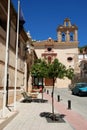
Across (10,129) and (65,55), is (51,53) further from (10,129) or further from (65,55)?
(10,129)

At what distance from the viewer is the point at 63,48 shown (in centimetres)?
6556

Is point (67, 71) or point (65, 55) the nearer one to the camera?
point (67, 71)

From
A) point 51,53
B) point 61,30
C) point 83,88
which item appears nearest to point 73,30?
point 61,30

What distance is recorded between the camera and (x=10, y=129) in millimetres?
9492

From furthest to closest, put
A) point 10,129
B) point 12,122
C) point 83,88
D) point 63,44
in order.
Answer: point 63,44
point 83,88
point 12,122
point 10,129

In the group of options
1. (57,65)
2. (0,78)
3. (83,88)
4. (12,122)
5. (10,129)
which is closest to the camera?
(10,129)

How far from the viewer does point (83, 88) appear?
32.8 m

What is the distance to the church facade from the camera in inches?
2552

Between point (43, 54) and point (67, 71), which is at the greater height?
point (43, 54)

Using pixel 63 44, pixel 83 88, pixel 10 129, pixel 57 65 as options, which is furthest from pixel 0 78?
pixel 63 44

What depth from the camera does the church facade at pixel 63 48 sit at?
64.8 m

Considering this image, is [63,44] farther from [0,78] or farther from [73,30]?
[0,78]

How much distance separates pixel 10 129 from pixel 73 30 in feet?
196

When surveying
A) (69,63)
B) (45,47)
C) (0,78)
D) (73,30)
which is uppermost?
(73,30)
